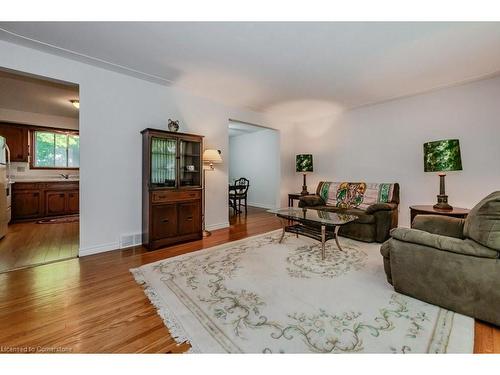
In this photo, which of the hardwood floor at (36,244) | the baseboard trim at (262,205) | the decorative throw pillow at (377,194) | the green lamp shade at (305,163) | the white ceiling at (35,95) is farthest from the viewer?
the baseboard trim at (262,205)

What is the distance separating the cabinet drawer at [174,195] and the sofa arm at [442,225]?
287cm

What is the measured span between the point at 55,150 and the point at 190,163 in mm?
4373

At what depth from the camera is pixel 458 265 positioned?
159 cm

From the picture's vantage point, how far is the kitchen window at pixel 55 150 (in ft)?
17.3

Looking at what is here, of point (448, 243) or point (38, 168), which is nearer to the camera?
point (448, 243)

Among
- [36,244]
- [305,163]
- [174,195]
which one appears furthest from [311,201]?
→ [36,244]

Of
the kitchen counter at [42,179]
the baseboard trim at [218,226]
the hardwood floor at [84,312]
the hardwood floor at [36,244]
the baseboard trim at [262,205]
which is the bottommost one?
the hardwood floor at [84,312]

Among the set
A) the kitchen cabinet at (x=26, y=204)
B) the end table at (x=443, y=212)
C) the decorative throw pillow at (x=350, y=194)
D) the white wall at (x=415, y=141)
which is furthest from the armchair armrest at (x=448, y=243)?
the kitchen cabinet at (x=26, y=204)

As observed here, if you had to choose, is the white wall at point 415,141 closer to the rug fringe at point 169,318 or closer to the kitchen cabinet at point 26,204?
the rug fringe at point 169,318

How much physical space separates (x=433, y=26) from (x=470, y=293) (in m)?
2.33

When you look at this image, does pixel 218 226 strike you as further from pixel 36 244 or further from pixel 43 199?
pixel 43 199

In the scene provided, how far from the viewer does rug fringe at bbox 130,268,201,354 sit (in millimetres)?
1378

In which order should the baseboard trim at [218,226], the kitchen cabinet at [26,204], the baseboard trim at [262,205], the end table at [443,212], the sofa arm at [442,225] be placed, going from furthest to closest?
the baseboard trim at [262,205]
the kitchen cabinet at [26,204]
the baseboard trim at [218,226]
the end table at [443,212]
the sofa arm at [442,225]
